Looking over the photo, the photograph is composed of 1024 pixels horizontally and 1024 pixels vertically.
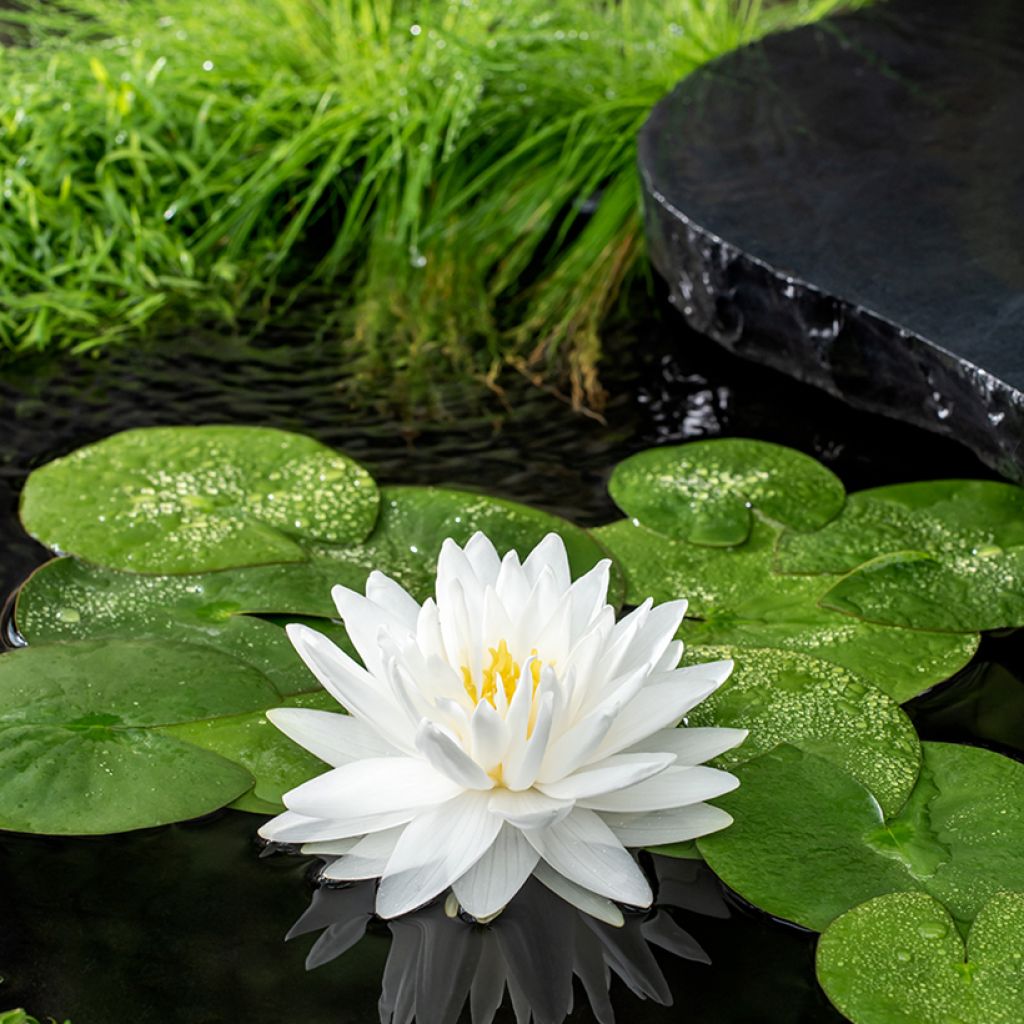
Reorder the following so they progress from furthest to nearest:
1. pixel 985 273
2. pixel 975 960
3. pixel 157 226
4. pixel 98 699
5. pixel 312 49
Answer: pixel 312 49
pixel 157 226
pixel 985 273
pixel 98 699
pixel 975 960

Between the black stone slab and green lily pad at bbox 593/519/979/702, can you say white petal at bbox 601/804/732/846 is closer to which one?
green lily pad at bbox 593/519/979/702

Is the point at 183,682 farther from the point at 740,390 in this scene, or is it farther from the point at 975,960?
the point at 740,390

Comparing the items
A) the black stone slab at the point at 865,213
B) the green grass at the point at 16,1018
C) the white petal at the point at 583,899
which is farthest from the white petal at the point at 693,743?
the black stone slab at the point at 865,213

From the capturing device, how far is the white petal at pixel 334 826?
34.6 inches

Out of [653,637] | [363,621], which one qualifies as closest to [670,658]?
[653,637]

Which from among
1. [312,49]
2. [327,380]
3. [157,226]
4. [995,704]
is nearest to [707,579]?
[995,704]

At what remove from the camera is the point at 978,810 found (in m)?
0.94

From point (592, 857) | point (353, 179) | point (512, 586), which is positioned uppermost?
point (512, 586)

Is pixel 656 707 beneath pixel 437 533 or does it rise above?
above

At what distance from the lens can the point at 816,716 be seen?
1.04 metres

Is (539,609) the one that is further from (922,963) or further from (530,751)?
(922,963)

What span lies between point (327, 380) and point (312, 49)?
34.2 inches

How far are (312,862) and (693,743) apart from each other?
0.29 meters

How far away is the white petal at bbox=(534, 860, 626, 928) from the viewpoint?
89 centimetres
